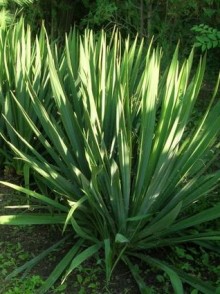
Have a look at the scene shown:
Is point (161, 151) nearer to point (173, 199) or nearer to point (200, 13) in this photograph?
point (173, 199)

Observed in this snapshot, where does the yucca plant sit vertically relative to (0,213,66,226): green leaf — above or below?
above

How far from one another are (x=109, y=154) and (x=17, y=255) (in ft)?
2.49

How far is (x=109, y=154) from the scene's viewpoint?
8.56 ft

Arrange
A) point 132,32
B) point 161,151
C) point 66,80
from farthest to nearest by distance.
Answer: point 132,32, point 66,80, point 161,151

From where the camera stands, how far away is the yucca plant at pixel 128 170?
239 centimetres

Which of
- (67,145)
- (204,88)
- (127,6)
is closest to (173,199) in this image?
(67,145)

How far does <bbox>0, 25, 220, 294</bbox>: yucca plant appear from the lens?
239 centimetres

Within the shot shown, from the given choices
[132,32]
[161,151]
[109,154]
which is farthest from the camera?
[132,32]

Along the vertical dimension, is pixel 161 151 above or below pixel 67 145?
above

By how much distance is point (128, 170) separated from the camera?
95.3 inches

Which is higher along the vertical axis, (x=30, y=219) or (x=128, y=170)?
(x=128, y=170)

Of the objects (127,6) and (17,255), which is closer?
(17,255)

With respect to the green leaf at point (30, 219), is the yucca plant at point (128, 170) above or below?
above

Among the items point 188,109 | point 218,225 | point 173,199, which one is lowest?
point 218,225
